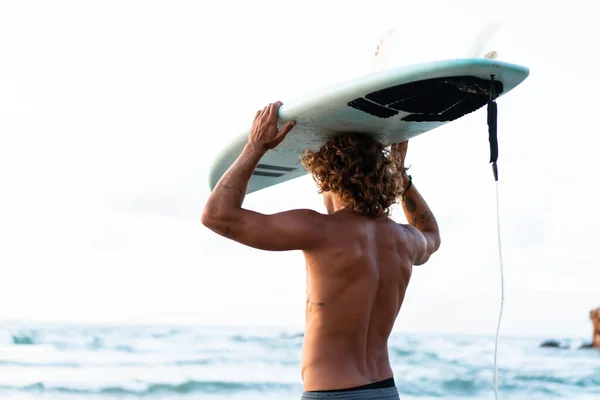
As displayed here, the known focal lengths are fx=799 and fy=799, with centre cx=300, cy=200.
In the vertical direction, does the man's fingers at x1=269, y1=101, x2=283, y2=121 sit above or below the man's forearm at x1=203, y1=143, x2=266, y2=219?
above

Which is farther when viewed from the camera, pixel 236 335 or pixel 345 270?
pixel 236 335

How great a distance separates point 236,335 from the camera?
1816 cm

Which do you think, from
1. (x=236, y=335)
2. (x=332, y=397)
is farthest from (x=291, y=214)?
(x=236, y=335)

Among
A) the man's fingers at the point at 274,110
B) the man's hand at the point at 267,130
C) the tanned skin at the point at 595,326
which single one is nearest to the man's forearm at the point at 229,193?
the man's hand at the point at 267,130

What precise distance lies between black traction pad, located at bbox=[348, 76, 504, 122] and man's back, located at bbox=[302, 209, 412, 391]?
397mm

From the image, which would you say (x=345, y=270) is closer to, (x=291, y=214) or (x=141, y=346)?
(x=291, y=214)

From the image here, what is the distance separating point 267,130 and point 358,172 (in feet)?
1.11

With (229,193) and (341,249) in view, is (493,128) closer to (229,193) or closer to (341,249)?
(341,249)

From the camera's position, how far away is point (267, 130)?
106 inches

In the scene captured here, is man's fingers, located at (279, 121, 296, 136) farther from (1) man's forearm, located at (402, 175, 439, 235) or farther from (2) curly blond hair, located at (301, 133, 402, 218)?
(1) man's forearm, located at (402, 175, 439, 235)

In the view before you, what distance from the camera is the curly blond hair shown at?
2.66 m

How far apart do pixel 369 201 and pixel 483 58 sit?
0.58 meters

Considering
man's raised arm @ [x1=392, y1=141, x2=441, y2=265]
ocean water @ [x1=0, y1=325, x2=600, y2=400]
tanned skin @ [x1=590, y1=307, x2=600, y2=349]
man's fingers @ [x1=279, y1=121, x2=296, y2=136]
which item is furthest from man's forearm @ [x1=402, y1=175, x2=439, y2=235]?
tanned skin @ [x1=590, y1=307, x2=600, y2=349]

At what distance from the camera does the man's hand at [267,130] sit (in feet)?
8.77
